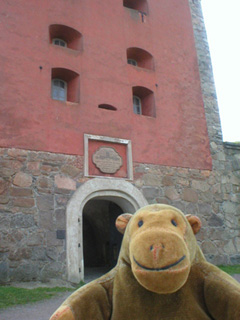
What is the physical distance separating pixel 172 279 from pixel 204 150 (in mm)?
6886

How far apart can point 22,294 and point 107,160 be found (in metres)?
3.05

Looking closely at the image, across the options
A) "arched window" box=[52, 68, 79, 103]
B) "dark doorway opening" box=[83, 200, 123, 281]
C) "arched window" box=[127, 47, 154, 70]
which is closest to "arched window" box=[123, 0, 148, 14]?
"arched window" box=[127, 47, 154, 70]

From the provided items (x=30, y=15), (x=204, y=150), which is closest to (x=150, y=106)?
(x=204, y=150)

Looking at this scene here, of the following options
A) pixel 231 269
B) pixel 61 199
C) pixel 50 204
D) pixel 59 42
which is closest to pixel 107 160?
pixel 61 199

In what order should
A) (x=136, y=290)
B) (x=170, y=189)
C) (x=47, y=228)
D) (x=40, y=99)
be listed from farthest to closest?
(x=170, y=189) < (x=40, y=99) < (x=47, y=228) < (x=136, y=290)

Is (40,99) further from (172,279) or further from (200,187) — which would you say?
(172,279)

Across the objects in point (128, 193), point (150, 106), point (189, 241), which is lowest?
point (189, 241)

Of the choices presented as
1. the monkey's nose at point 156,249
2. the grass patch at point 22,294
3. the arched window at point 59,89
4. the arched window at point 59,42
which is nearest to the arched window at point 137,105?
the arched window at point 59,89

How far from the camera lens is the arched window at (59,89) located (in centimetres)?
699

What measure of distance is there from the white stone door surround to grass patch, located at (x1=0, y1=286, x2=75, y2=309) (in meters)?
0.67

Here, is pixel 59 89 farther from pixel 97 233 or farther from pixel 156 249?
pixel 156 249

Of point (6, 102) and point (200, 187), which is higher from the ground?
point (6, 102)

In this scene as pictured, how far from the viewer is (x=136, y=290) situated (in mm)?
1718

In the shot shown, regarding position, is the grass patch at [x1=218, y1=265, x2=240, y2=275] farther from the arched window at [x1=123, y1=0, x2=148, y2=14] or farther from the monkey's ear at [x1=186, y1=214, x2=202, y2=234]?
the arched window at [x1=123, y1=0, x2=148, y2=14]
